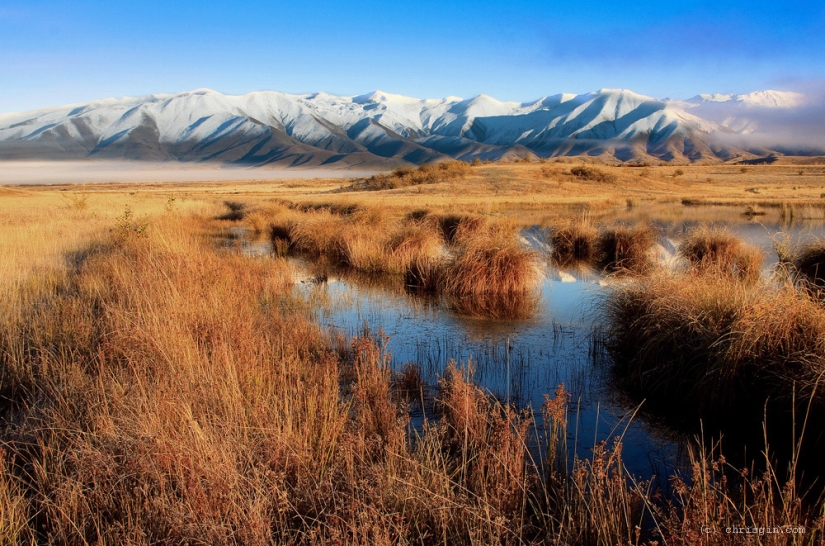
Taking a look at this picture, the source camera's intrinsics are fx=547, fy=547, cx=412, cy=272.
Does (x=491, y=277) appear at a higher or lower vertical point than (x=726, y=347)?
lower

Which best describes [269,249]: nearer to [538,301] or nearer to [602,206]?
[538,301]

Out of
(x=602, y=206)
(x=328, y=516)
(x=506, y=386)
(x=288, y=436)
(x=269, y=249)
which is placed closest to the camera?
(x=328, y=516)

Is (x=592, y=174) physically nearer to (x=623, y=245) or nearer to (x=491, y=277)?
(x=623, y=245)

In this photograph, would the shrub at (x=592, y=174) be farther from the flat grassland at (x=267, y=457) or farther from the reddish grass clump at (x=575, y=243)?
the flat grassland at (x=267, y=457)

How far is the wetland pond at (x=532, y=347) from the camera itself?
223 inches

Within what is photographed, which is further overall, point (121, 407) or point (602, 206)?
point (602, 206)

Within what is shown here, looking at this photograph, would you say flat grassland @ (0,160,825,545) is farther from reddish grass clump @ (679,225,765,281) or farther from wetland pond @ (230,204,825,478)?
reddish grass clump @ (679,225,765,281)

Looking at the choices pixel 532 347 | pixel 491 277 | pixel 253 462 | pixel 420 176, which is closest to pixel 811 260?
pixel 491 277

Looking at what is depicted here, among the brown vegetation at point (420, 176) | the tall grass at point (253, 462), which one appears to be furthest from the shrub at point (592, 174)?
the tall grass at point (253, 462)

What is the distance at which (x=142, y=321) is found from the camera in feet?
21.2

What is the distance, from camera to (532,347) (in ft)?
28.0

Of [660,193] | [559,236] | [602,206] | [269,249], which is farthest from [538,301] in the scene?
[660,193]

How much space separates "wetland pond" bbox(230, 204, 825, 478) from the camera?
18.6 feet

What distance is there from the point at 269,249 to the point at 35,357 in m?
14.2
